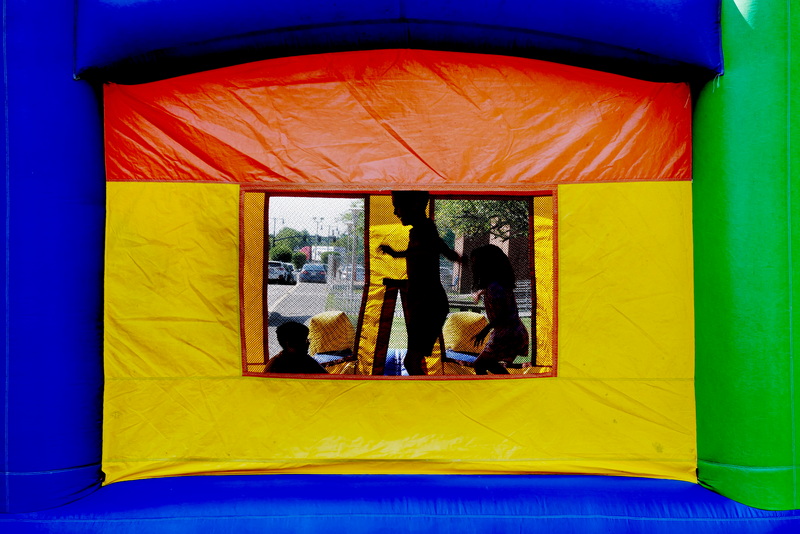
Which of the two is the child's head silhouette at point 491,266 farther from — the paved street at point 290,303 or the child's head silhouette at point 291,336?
the child's head silhouette at point 291,336

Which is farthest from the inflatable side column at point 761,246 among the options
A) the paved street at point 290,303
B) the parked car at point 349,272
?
the paved street at point 290,303

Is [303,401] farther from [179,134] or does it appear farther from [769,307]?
[769,307]

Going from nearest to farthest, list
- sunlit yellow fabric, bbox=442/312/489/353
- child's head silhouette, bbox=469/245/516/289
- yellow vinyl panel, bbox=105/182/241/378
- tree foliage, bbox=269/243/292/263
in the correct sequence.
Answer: yellow vinyl panel, bbox=105/182/241/378
tree foliage, bbox=269/243/292/263
child's head silhouette, bbox=469/245/516/289
sunlit yellow fabric, bbox=442/312/489/353

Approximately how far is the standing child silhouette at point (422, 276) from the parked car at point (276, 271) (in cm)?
57

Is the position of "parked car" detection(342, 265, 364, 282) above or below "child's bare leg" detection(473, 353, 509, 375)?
above

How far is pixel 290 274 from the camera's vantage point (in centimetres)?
238

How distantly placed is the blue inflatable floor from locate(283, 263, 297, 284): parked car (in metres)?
0.80

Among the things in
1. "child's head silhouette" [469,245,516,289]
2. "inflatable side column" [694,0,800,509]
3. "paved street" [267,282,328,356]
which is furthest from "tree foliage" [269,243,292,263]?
"inflatable side column" [694,0,800,509]

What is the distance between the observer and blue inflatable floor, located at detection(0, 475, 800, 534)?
2002mm

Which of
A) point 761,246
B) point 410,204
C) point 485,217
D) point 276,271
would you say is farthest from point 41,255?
point 761,246

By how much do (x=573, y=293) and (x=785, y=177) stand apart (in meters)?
0.84

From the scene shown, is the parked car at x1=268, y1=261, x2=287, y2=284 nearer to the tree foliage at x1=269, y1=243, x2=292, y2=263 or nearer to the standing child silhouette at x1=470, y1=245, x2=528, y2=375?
the tree foliage at x1=269, y1=243, x2=292, y2=263

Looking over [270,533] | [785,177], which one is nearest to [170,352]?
[270,533]

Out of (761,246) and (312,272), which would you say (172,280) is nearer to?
(312,272)
